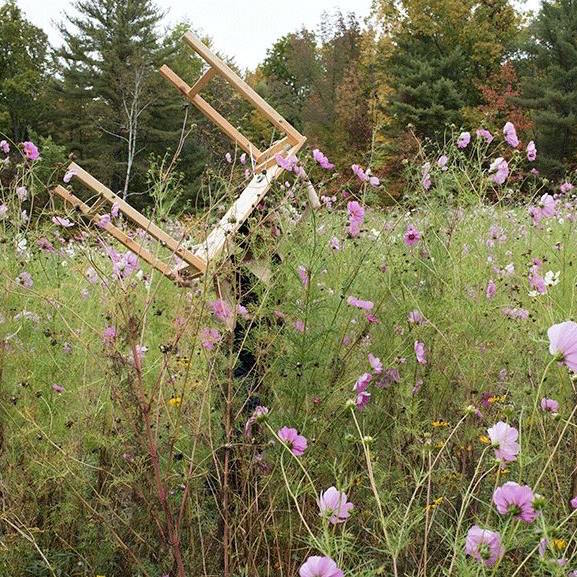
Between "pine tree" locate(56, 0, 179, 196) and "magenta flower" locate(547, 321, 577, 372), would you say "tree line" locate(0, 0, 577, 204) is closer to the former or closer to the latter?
"pine tree" locate(56, 0, 179, 196)

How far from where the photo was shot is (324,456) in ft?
7.20

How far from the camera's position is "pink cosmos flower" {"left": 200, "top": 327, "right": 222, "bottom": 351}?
193 centimetres

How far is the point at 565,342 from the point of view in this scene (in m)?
1.27

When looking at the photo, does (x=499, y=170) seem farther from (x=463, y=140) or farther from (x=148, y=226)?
(x=148, y=226)

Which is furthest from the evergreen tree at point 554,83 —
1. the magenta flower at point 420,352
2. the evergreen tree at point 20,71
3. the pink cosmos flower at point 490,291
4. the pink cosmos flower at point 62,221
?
the pink cosmos flower at point 62,221

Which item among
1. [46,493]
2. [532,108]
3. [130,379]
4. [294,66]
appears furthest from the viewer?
[294,66]

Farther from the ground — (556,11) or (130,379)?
(556,11)

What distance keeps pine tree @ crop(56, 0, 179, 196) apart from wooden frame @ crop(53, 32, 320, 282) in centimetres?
2173

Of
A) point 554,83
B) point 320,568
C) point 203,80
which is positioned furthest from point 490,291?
point 554,83

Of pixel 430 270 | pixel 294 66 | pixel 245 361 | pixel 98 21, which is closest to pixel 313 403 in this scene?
pixel 245 361

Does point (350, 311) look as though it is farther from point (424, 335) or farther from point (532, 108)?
point (532, 108)

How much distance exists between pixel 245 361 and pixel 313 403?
0.32m

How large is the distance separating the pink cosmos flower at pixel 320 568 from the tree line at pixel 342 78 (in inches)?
807

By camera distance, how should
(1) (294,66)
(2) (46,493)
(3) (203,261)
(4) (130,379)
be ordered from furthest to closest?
1. (1) (294,66)
2. (3) (203,261)
3. (2) (46,493)
4. (4) (130,379)
